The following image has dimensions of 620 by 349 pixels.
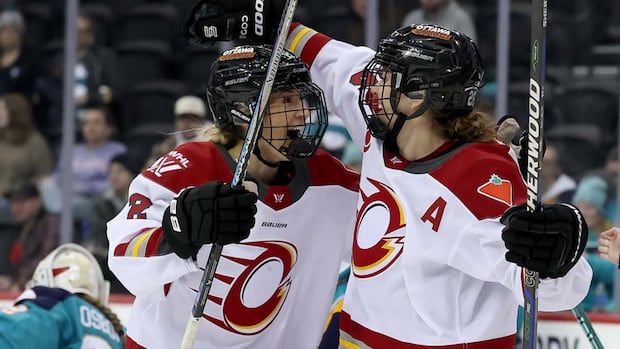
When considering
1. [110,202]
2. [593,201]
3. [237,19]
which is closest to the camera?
[237,19]

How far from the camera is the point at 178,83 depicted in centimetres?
618

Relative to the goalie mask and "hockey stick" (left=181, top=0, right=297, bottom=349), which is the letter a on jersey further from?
the goalie mask

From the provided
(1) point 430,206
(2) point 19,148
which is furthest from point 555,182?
(1) point 430,206

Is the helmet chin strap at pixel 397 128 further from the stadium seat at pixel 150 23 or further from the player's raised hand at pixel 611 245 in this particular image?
the stadium seat at pixel 150 23

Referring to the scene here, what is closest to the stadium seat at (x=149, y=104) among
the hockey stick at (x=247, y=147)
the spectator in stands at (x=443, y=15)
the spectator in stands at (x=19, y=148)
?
the spectator in stands at (x=19, y=148)

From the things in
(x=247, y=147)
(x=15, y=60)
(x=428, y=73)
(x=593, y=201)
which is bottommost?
(x=593, y=201)

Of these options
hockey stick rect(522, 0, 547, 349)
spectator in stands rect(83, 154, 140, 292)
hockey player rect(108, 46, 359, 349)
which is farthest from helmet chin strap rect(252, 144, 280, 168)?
spectator in stands rect(83, 154, 140, 292)

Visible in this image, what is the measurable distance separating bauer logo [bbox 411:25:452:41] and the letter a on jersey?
0.99 ft

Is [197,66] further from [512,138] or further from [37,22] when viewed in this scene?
[512,138]

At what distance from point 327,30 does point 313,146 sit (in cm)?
309

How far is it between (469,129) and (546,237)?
49 centimetres

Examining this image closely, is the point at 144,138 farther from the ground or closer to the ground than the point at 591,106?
closer to the ground

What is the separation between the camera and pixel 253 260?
2.75 meters

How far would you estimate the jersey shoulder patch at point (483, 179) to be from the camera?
8.18 feet
